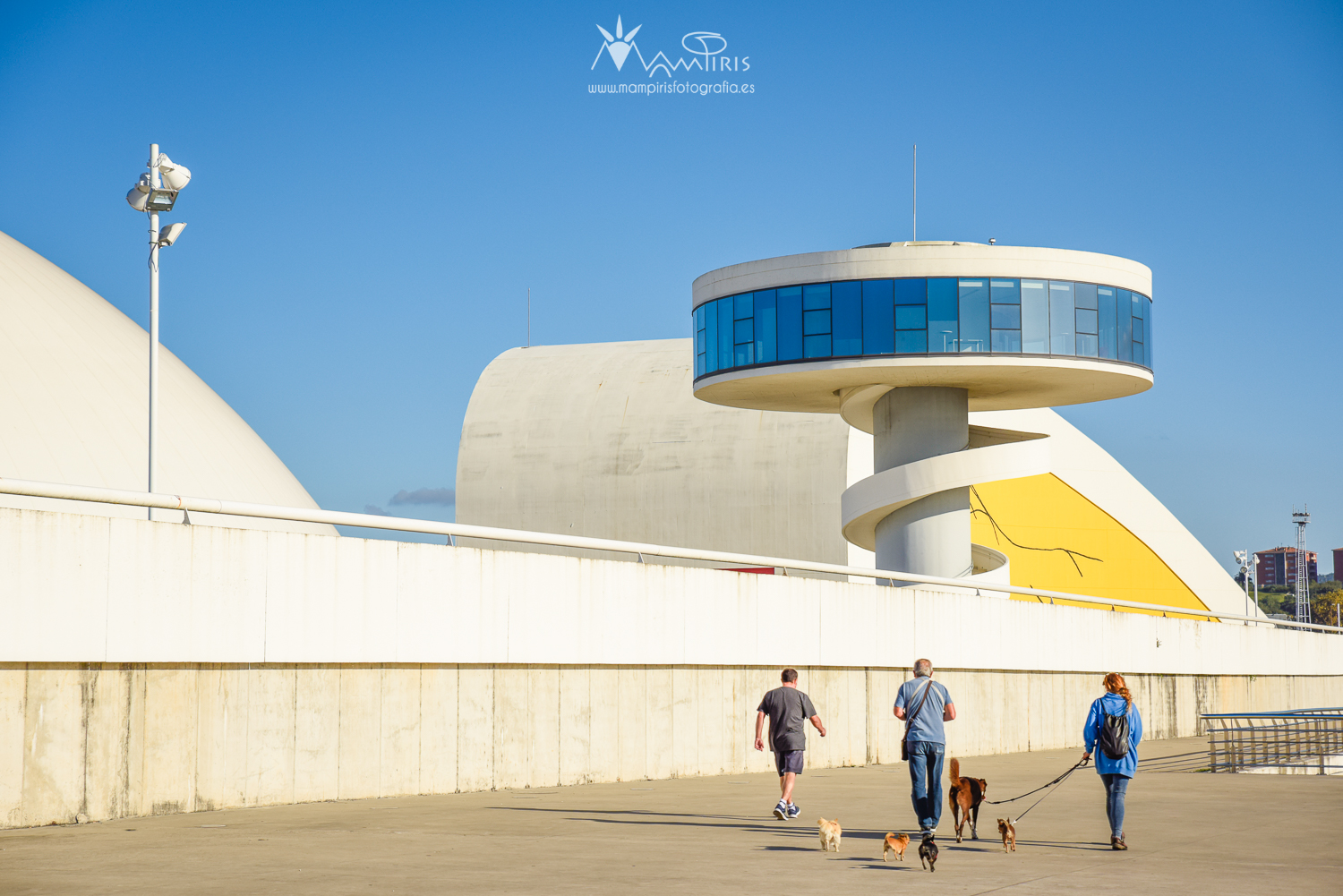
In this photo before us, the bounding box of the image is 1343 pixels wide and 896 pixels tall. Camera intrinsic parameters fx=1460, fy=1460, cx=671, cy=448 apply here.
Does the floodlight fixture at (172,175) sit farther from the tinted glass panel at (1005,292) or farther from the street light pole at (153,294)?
the tinted glass panel at (1005,292)

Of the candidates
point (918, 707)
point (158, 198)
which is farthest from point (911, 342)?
point (918, 707)

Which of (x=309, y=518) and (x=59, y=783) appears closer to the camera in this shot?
(x=59, y=783)

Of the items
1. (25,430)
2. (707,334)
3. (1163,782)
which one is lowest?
(1163,782)

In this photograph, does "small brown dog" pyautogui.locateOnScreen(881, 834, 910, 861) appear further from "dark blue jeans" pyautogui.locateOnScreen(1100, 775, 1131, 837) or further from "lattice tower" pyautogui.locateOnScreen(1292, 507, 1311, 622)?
"lattice tower" pyautogui.locateOnScreen(1292, 507, 1311, 622)

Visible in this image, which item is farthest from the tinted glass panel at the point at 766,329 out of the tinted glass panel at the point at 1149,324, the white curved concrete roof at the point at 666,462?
the white curved concrete roof at the point at 666,462

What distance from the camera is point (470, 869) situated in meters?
10.5

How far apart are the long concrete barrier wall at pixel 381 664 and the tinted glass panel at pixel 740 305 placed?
11773 millimetres

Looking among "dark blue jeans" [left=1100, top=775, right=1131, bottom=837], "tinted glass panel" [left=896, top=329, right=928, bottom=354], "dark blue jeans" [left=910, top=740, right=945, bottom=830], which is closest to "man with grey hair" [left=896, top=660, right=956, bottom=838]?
"dark blue jeans" [left=910, top=740, right=945, bottom=830]

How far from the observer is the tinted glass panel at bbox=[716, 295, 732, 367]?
123 ft

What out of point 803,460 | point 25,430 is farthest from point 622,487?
point 25,430

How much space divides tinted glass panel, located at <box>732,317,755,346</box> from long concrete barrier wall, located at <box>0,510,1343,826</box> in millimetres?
11308

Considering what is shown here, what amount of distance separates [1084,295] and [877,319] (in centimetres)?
517

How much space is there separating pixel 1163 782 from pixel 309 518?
12.6m

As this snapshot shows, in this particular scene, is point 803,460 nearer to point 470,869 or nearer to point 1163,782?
point 1163,782
